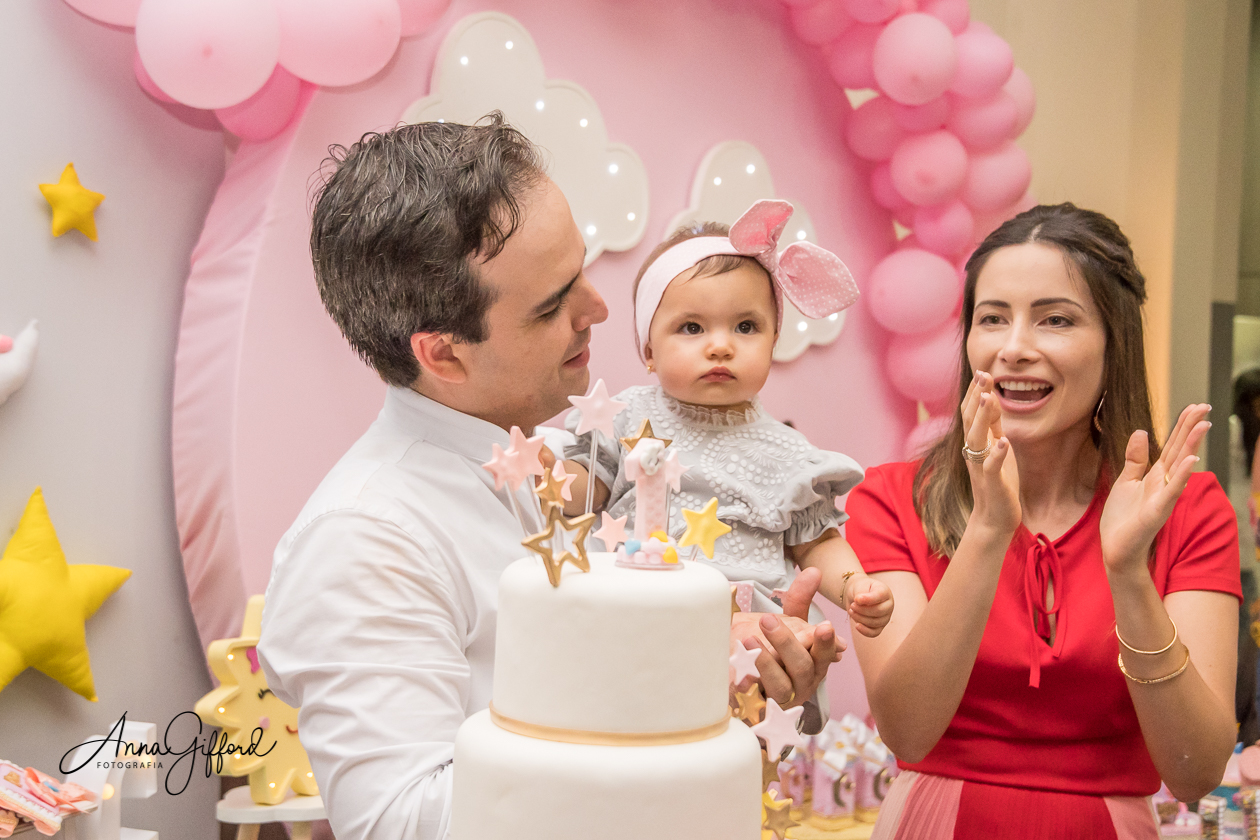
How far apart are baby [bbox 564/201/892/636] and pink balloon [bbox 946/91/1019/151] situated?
144cm

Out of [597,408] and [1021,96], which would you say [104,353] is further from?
[1021,96]

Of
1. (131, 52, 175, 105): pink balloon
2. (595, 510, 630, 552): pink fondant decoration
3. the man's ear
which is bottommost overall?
(595, 510, 630, 552): pink fondant decoration

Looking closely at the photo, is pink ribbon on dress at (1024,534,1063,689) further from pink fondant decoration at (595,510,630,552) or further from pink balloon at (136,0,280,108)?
pink balloon at (136,0,280,108)

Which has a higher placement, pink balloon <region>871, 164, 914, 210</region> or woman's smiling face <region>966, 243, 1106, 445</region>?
pink balloon <region>871, 164, 914, 210</region>

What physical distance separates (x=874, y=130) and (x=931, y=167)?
0.90 feet

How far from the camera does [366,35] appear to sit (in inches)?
87.5

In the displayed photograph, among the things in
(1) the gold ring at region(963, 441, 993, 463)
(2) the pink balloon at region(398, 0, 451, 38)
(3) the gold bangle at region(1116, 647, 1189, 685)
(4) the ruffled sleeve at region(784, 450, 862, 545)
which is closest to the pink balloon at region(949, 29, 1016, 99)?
(2) the pink balloon at region(398, 0, 451, 38)

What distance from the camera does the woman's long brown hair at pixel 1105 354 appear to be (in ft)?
6.17

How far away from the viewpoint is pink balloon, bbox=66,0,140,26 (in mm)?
2191

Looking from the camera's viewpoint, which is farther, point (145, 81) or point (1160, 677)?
point (145, 81)

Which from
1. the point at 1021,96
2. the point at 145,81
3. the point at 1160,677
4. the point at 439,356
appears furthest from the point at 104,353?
the point at 1021,96

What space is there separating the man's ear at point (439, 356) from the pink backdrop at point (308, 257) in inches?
40.4

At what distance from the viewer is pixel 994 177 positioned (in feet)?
11.0

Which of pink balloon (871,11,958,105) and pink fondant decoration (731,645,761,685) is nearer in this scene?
pink fondant decoration (731,645,761,685)
